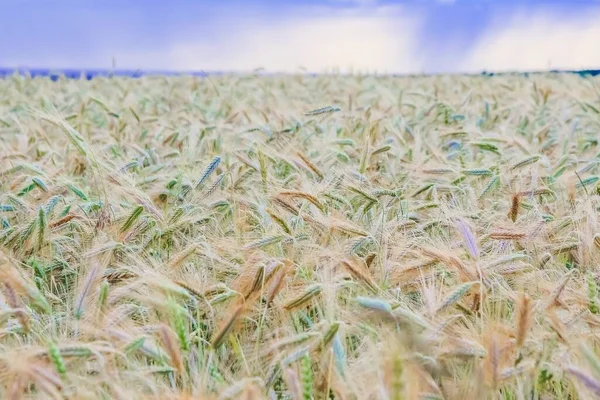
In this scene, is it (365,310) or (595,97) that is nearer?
(365,310)

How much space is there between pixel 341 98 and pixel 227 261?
16.2ft

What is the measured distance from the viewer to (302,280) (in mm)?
1688

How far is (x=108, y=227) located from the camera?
208 cm

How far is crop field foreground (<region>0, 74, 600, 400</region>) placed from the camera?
124 centimetres

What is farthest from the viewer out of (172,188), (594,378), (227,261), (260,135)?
(260,135)

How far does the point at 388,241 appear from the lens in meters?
1.85

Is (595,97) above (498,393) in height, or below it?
above

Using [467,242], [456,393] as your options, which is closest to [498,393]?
[456,393]

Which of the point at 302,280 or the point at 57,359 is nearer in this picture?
the point at 57,359

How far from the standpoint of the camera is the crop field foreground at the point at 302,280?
124 centimetres

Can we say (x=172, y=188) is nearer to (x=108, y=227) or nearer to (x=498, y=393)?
(x=108, y=227)

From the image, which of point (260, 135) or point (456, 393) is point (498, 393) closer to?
point (456, 393)

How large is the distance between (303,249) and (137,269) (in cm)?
49

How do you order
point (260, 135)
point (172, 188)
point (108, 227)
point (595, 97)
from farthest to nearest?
point (595, 97)
point (260, 135)
point (172, 188)
point (108, 227)
